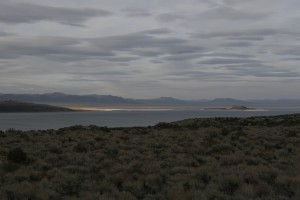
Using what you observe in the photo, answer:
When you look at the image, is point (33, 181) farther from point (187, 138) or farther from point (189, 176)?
point (187, 138)

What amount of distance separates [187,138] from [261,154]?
8315mm

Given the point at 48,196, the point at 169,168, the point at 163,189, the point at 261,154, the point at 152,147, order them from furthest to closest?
the point at 152,147, the point at 261,154, the point at 169,168, the point at 163,189, the point at 48,196

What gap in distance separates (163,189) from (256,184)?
102 inches

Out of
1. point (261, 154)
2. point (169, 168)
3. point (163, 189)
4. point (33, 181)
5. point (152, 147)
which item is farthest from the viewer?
point (152, 147)

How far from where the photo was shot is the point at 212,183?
38.5 feet

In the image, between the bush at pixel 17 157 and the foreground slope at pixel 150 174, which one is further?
the bush at pixel 17 157

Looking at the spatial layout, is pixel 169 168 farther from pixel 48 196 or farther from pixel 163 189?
pixel 48 196

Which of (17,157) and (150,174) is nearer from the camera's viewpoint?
(150,174)

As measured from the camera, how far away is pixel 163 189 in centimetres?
1127

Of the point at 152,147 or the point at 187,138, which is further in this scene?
the point at 187,138

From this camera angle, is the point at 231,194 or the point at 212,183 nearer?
the point at 231,194

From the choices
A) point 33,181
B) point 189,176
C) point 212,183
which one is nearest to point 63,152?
point 33,181

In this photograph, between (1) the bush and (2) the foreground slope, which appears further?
(1) the bush

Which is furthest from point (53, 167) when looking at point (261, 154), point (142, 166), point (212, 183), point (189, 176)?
point (261, 154)
